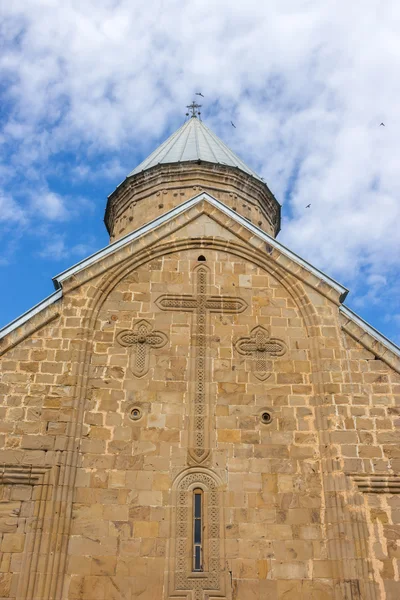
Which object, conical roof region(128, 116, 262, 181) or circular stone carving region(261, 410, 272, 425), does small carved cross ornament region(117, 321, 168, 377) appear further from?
conical roof region(128, 116, 262, 181)

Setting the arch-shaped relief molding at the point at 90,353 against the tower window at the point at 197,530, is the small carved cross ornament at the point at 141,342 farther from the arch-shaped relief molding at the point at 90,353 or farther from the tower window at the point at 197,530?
the tower window at the point at 197,530

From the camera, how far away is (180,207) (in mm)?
9109

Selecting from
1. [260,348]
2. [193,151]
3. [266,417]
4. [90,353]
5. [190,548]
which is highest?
[193,151]

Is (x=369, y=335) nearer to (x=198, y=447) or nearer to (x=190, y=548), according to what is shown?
(x=198, y=447)

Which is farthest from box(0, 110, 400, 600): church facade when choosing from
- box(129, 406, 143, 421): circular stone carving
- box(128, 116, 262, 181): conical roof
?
box(128, 116, 262, 181): conical roof

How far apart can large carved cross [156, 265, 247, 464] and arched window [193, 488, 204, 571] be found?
0.42 metres

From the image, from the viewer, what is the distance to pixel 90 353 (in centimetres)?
781

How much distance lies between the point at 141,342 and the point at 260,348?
1.68 m

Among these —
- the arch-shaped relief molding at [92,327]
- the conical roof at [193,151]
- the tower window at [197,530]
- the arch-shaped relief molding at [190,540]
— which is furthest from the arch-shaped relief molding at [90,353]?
the conical roof at [193,151]

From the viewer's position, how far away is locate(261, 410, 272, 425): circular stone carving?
24.6 feet

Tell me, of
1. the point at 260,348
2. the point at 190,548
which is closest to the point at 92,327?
the point at 260,348

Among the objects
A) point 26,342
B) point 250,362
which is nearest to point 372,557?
point 250,362

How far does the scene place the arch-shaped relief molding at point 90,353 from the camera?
6.54 m

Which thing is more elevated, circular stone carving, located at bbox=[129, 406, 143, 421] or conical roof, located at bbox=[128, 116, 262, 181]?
conical roof, located at bbox=[128, 116, 262, 181]
